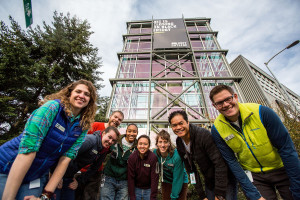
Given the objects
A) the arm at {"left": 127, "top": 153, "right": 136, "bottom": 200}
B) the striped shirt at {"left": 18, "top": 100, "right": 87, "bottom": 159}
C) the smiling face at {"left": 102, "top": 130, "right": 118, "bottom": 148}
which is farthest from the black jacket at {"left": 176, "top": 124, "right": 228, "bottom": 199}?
the striped shirt at {"left": 18, "top": 100, "right": 87, "bottom": 159}

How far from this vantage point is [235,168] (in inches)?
62.6

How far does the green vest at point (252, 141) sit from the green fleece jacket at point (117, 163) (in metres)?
1.98

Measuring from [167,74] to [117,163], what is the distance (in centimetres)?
911

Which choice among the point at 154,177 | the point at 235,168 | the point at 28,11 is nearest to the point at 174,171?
the point at 154,177

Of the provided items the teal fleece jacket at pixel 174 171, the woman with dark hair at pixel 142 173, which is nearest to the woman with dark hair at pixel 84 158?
the woman with dark hair at pixel 142 173

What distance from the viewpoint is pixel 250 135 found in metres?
1.52

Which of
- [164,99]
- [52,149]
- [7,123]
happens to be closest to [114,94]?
[164,99]

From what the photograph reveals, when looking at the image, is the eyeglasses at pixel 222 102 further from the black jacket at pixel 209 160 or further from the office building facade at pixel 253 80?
the office building facade at pixel 253 80

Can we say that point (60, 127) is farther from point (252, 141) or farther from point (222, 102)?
point (252, 141)

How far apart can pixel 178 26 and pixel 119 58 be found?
23.1 feet

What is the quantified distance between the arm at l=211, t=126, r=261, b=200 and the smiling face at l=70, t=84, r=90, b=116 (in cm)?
178

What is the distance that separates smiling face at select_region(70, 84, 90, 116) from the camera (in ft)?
4.73

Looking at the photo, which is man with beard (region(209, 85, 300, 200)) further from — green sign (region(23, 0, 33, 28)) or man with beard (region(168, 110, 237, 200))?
green sign (region(23, 0, 33, 28))

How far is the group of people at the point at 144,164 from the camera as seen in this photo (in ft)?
3.53
